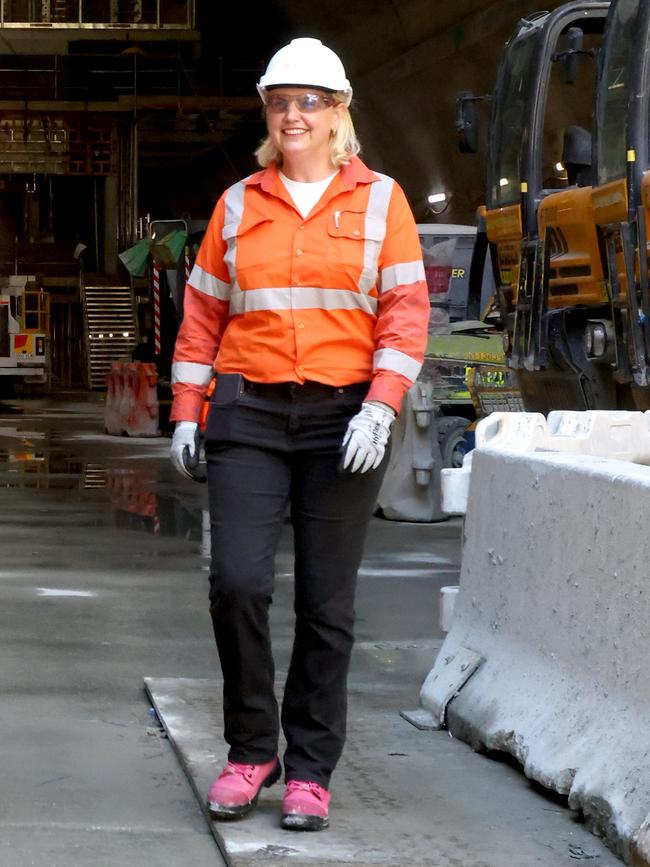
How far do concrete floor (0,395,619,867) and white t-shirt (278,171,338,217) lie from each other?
5.46 feet

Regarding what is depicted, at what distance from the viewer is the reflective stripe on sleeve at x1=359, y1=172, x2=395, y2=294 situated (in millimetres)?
4754

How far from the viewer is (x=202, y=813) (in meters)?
4.93

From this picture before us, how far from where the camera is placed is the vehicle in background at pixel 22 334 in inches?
1535

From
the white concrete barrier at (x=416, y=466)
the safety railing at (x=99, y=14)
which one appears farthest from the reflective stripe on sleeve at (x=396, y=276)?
the safety railing at (x=99, y=14)

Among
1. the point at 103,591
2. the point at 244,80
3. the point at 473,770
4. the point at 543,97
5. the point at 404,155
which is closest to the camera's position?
the point at 473,770

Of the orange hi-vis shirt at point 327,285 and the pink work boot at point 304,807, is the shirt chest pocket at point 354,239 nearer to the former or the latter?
the orange hi-vis shirt at point 327,285

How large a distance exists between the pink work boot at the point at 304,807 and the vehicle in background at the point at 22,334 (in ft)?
113

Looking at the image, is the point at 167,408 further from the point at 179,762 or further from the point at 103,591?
the point at 179,762

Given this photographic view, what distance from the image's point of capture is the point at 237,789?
15.6 ft

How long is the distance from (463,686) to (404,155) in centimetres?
3301

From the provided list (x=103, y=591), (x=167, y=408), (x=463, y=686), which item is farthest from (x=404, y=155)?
(x=463, y=686)

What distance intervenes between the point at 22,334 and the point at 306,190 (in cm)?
3533

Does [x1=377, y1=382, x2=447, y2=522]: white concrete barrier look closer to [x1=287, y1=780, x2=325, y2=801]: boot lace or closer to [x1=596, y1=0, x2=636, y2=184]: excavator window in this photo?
[x1=596, y1=0, x2=636, y2=184]: excavator window

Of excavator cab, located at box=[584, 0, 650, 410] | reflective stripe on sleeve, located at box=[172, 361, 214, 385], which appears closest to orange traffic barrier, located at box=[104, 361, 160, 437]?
excavator cab, located at box=[584, 0, 650, 410]
